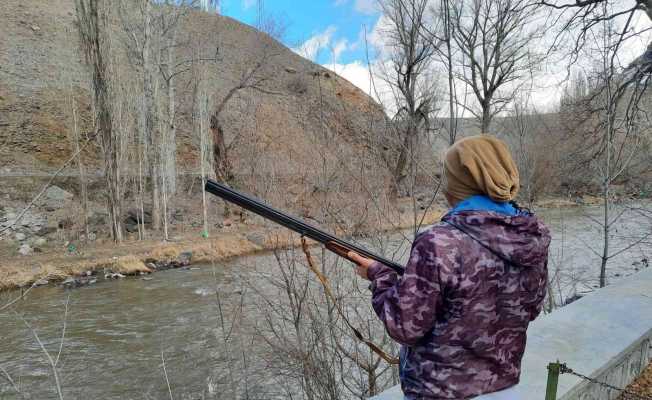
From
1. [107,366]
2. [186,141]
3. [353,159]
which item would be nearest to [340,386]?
[353,159]

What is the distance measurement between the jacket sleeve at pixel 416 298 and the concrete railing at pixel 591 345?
104 cm

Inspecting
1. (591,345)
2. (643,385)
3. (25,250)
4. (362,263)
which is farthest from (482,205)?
(25,250)

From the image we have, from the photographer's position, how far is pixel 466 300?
1.08m

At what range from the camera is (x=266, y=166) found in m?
4.38

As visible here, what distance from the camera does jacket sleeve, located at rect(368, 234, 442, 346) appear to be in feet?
3.45

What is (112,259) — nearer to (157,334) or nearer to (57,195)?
(157,334)

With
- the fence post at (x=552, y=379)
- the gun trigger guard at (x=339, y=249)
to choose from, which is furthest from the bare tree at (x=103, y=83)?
the fence post at (x=552, y=379)

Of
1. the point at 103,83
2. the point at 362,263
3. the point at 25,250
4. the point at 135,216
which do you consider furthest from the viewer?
the point at 135,216

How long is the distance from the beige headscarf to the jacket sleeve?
22cm

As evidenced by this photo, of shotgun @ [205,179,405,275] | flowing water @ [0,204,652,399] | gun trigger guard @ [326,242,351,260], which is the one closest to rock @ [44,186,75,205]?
flowing water @ [0,204,652,399]

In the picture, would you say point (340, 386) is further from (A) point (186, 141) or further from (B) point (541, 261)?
(A) point (186, 141)

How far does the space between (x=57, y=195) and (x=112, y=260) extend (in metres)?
7.00

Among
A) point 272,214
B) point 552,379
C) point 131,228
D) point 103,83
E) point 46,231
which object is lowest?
point 131,228

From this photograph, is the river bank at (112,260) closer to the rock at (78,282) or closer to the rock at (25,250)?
the rock at (78,282)
